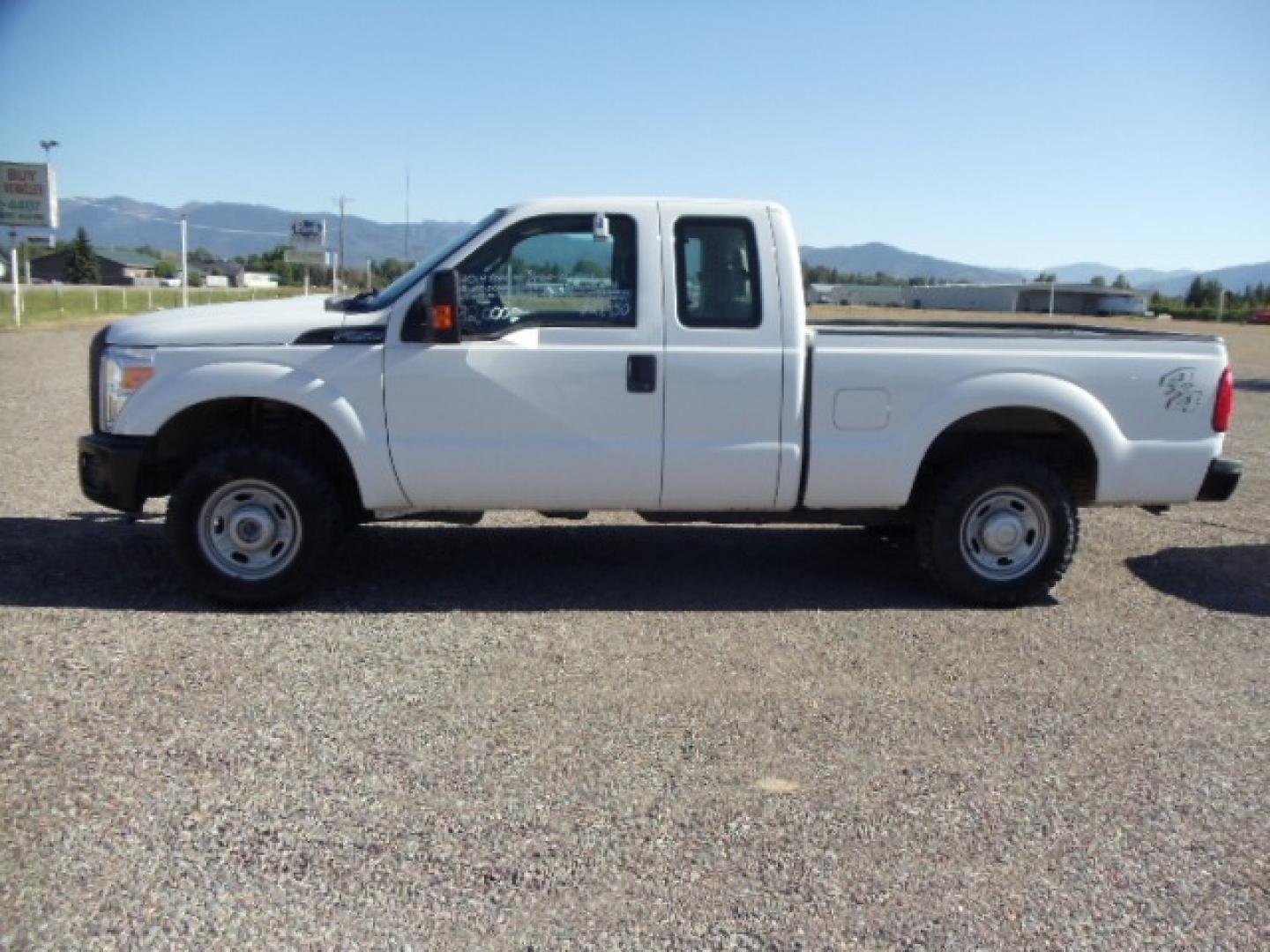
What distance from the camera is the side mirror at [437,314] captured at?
5.30m

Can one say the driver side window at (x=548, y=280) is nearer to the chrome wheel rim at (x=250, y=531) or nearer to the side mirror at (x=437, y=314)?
the side mirror at (x=437, y=314)

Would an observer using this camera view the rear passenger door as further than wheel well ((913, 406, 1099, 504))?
No

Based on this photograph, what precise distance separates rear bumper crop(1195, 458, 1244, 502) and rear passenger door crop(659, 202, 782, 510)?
2470 mm

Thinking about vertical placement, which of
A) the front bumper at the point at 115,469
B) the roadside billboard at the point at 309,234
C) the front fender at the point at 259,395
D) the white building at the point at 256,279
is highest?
the roadside billboard at the point at 309,234

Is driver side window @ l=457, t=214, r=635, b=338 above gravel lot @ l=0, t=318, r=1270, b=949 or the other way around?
above

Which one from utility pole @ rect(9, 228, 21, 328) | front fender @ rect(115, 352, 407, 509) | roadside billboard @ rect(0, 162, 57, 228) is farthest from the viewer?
roadside billboard @ rect(0, 162, 57, 228)

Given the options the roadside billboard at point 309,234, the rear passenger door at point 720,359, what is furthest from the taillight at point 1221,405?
the roadside billboard at point 309,234

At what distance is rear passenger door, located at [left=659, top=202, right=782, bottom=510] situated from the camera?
560 cm

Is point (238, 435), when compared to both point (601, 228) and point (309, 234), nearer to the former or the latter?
point (601, 228)

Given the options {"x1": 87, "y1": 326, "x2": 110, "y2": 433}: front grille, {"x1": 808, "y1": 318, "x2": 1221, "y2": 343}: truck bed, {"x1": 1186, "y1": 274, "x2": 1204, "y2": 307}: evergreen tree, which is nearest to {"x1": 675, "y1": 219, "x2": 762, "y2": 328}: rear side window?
{"x1": 808, "y1": 318, "x2": 1221, "y2": 343}: truck bed

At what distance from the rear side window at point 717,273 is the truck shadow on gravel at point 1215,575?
10.4 feet

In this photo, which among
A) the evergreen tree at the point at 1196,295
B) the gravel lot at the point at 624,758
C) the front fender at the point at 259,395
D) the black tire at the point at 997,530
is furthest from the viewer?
the evergreen tree at the point at 1196,295

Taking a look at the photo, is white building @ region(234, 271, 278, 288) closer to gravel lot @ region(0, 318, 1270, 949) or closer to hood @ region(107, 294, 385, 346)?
hood @ region(107, 294, 385, 346)

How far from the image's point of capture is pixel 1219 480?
5977 millimetres
